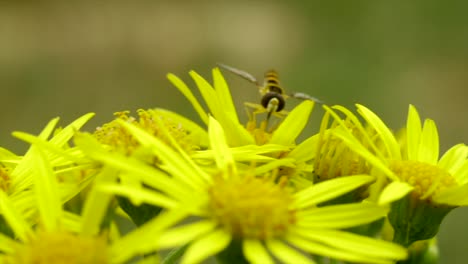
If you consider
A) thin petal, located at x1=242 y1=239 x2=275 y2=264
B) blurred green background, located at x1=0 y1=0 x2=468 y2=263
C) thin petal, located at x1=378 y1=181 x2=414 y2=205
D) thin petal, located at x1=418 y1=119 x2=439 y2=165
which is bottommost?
blurred green background, located at x1=0 y1=0 x2=468 y2=263

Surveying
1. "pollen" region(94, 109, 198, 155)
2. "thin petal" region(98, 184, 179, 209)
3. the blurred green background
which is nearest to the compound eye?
"pollen" region(94, 109, 198, 155)

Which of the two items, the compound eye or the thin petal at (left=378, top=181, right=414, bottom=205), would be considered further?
the compound eye

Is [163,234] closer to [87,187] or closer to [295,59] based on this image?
[87,187]

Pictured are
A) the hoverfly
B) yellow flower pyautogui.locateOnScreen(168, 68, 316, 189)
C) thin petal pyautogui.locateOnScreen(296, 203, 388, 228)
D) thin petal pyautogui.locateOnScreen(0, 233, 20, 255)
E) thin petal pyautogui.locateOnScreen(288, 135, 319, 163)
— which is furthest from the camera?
the hoverfly

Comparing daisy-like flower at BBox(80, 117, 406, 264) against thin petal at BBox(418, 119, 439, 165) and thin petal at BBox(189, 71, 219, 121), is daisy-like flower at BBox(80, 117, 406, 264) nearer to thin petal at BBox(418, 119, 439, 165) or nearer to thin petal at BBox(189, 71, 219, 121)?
thin petal at BBox(189, 71, 219, 121)

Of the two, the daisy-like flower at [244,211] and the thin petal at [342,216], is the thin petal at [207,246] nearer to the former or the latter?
the daisy-like flower at [244,211]

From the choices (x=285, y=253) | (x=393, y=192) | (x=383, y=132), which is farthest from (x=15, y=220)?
(x=383, y=132)

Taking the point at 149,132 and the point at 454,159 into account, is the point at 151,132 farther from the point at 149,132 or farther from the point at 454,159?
A: the point at 454,159
